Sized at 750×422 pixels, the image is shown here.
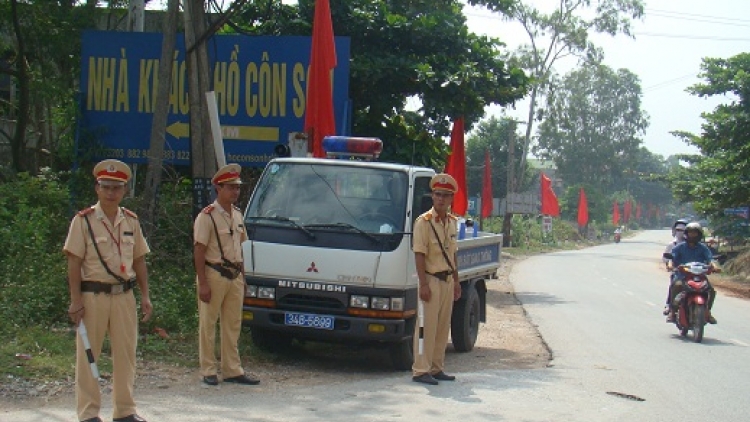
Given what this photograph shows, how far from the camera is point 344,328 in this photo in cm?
884

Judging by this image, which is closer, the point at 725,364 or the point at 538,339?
the point at 725,364

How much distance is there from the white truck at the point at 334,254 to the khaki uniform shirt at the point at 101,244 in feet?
9.48

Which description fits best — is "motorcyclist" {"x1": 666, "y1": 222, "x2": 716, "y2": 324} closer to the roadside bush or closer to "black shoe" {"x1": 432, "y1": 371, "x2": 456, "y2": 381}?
"black shoe" {"x1": 432, "y1": 371, "x2": 456, "y2": 381}

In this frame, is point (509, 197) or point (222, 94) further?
point (509, 197)

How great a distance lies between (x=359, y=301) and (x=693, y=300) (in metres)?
6.34

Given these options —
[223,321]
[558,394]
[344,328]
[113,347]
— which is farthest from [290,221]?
[113,347]

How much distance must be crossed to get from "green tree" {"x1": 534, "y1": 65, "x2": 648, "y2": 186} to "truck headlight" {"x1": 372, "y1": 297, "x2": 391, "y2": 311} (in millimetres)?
69634

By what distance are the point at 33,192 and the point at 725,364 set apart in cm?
1008

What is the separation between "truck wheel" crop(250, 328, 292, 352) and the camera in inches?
376

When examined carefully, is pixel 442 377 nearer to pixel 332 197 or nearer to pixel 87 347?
pixel 332 197

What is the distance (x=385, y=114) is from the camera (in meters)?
19.8

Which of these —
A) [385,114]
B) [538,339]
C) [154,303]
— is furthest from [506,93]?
[154,303]

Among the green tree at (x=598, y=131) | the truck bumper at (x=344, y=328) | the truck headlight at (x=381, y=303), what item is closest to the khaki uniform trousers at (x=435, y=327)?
the truck bumper at (x=344, y=328)

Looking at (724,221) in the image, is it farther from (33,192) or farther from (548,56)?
(33,192)
